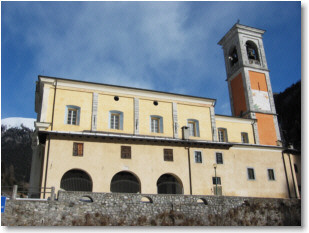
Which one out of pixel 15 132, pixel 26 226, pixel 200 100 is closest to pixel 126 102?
pixel 200 100

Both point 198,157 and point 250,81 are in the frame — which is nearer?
point 198,157

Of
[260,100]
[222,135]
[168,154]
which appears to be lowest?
[168,154]

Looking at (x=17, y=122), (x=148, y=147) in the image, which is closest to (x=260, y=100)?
(x=148, y=147)

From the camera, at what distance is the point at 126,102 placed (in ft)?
73.8

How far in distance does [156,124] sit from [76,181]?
7.55 meters

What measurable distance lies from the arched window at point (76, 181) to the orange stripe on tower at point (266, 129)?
1605 cm

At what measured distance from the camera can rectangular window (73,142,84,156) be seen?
18.7m

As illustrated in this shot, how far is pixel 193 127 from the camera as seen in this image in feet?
78.7

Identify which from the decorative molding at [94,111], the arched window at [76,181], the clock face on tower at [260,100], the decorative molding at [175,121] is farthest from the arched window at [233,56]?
the arched window at [76,181]

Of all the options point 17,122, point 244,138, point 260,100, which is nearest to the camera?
point 244,138

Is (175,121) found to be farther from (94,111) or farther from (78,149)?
(78,149)

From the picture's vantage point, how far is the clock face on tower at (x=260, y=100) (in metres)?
28.3

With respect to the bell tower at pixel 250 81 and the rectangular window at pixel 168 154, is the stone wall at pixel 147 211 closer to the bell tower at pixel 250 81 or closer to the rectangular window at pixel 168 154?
the rectangular window at pixel 168 154

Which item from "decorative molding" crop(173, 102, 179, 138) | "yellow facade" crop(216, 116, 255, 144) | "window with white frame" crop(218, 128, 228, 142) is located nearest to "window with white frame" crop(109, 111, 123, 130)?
"decorative molding" crop(173, 102, 179, 138)
